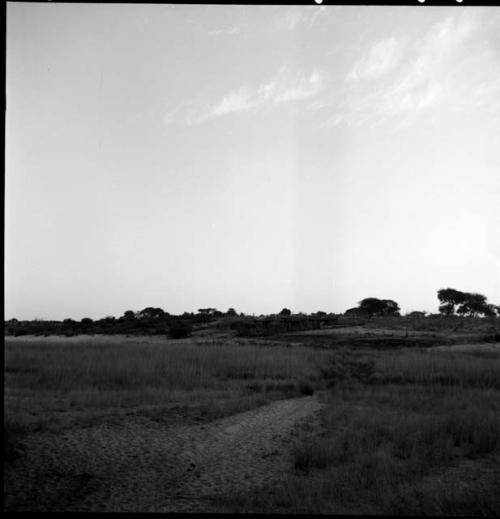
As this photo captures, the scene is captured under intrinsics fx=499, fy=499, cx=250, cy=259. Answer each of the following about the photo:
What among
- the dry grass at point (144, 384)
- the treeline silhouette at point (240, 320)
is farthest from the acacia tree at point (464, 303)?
the dry grass at point (144, 384)

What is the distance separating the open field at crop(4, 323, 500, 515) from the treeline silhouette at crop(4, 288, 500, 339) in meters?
27.1

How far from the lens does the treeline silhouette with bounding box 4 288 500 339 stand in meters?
46.3

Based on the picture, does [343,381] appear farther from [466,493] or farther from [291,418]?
[466,493]

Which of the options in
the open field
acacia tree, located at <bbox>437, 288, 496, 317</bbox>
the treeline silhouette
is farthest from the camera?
acacia tree, located at <bbox>437, 288, 496, 317</bbox>

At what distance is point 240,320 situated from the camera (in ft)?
181

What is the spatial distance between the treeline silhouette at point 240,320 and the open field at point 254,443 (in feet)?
88.8

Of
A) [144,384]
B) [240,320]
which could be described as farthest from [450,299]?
[144,384]

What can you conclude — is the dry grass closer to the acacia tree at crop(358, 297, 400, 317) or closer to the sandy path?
the sandy path

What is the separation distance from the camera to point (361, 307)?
248ft

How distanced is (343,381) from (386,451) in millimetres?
7426

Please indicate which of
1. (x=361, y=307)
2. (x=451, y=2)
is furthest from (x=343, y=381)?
(x=361, y=307)

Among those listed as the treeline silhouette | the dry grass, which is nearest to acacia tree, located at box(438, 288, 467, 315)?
the treeline silhouette

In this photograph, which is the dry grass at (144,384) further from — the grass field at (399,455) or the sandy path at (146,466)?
the grass field at (399,455)

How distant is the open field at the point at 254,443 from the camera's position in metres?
6.05
